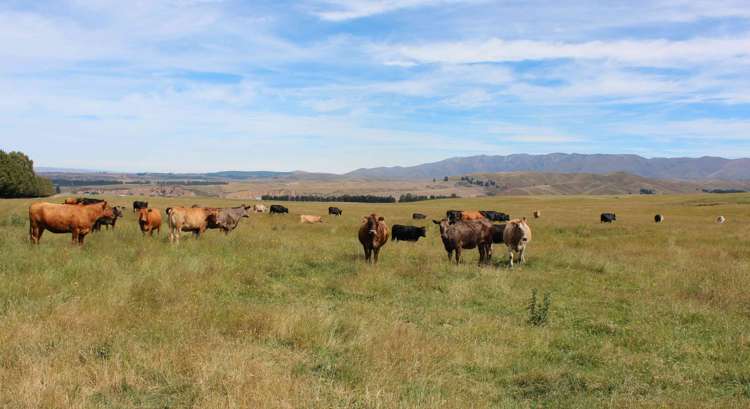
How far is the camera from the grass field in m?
5.57

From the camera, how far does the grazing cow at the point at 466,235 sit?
18.1 metres

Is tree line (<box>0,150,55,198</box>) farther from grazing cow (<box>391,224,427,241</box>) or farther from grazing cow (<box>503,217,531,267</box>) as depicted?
grazing cow (<box>503,217,531,267</box>)

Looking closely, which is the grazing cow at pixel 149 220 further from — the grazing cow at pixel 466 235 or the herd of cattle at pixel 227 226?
the grazing cow at pixel 466 235

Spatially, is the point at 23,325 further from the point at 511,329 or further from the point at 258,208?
the point at 258,208

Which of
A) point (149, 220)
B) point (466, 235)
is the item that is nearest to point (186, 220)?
point (149, 220)

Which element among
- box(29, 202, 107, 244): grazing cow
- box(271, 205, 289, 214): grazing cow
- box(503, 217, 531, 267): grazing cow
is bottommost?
box(271, 205, 289, 214): grazing cow

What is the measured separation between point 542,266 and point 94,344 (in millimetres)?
14557

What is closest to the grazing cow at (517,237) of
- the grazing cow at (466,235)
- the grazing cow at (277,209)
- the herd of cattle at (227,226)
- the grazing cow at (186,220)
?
the herd of cattle at (227,226)

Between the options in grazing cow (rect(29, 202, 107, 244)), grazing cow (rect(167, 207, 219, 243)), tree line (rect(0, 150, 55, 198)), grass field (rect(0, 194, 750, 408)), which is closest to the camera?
grass field (rect(0, 194, 750, 408))

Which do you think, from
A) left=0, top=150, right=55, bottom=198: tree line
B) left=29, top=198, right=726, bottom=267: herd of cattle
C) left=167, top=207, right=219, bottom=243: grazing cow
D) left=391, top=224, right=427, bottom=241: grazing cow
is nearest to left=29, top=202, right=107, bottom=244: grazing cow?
left=29, top=198, right=726, bottom=267: herd of cattle

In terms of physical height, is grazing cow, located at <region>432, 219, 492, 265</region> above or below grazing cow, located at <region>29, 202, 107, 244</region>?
below

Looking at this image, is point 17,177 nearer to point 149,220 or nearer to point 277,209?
point 277,209

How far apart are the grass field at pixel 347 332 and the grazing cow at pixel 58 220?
0.50 meters

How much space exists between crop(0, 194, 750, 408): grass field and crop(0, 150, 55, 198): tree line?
220 feet
